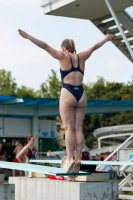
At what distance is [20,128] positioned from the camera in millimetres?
27562

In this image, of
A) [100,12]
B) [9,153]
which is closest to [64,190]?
[100,12]

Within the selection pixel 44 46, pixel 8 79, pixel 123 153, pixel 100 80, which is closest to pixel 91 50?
pixel 44 46

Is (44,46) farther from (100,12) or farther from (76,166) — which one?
(100,12)

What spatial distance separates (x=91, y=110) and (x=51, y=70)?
56194 mm

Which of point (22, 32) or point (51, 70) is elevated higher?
point (51, 70)

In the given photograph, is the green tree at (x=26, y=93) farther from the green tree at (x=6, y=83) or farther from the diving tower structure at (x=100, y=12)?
the diving tower structure at (x=100, y=12)

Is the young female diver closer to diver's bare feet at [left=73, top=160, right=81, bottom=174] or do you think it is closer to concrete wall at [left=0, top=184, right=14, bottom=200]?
diver's bare feet at [left=73, top=160, right=81, bottom=174]

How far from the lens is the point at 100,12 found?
1798 cm

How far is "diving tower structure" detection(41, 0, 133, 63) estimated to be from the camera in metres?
16.7

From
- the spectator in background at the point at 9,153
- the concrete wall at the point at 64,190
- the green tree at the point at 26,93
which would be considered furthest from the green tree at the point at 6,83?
the concrete wall at the point at 64,190

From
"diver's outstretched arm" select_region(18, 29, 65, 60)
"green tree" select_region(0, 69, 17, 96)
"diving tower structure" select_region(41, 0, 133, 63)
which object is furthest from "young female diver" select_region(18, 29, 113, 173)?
"green tree" select_region(0, 69, 17, 96)

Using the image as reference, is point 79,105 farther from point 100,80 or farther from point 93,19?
point 100,80

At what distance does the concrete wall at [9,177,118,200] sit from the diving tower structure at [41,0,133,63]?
7.33 m

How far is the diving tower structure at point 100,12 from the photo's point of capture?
16.7 meters
